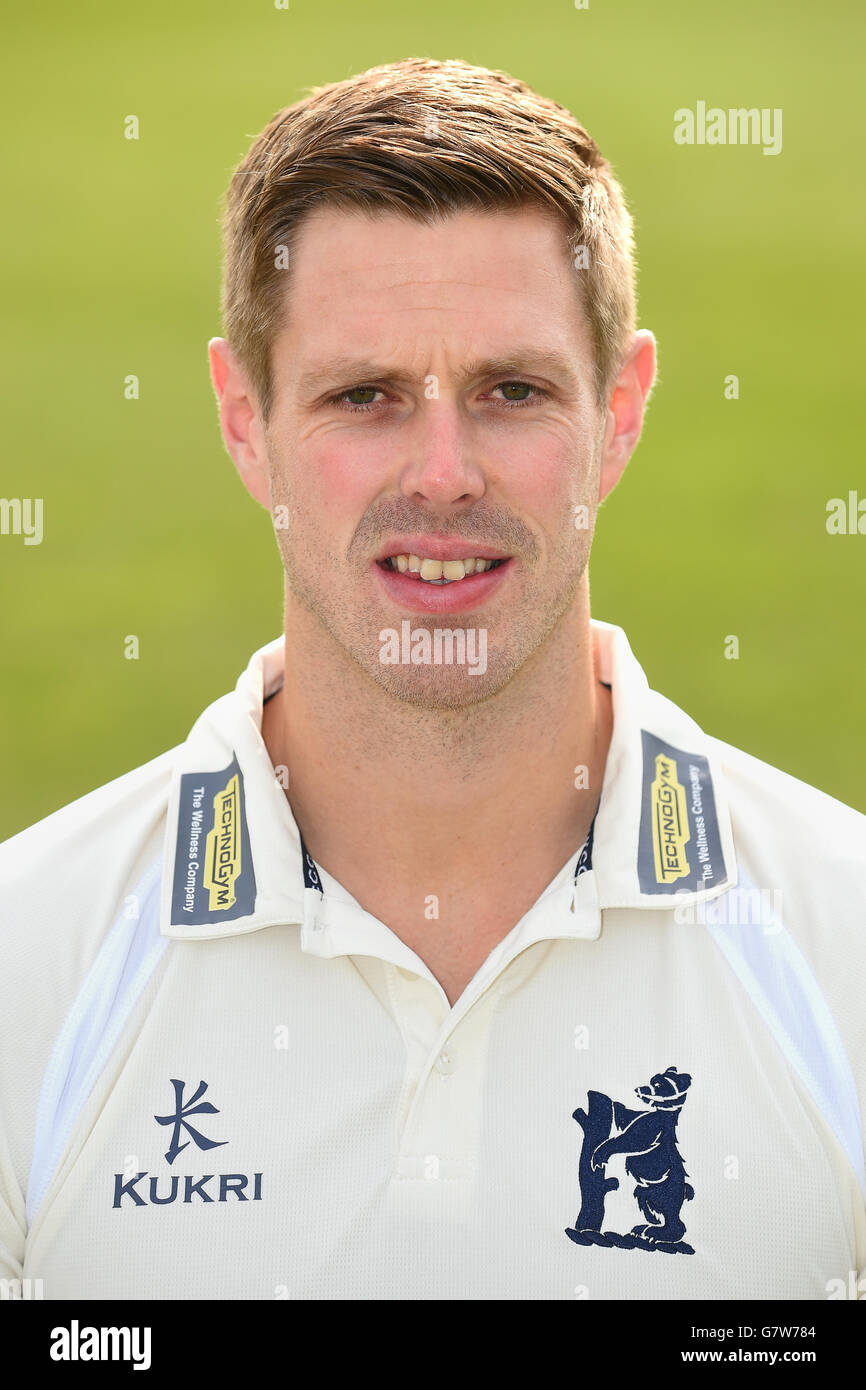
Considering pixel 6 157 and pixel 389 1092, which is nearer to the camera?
pixel 389 1092

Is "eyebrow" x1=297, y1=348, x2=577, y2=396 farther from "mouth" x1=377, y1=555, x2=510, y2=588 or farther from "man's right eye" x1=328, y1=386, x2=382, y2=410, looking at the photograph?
"mouth" x1=377, y1=555, x2=510, y2=588

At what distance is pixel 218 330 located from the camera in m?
7.83

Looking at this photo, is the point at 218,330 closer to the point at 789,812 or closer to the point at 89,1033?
the point at 789,812

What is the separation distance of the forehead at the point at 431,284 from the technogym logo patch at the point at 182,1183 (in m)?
0.88

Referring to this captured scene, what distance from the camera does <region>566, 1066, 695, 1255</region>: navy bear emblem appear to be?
160 cm

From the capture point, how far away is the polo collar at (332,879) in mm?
1704

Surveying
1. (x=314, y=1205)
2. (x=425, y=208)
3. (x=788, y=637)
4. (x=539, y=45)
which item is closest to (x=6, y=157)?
(x=539, y=45)

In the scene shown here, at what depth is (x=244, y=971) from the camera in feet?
5.58

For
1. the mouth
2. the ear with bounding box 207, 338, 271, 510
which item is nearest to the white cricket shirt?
the mouth

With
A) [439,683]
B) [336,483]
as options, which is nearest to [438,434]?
[336,483]
